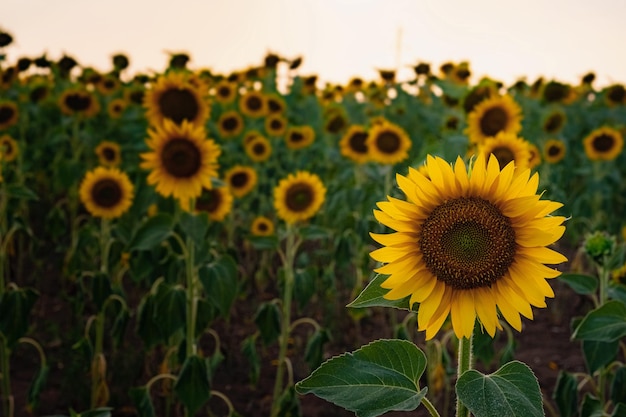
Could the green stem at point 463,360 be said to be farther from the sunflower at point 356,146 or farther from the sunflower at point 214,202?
the sunflower at point 356,146

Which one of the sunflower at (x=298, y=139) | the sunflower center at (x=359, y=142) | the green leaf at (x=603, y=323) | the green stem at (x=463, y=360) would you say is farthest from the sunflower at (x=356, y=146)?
the green stem at (x=463, y=360)

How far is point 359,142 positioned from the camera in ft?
17.1

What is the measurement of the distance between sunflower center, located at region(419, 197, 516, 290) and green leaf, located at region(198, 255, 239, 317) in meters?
1.58

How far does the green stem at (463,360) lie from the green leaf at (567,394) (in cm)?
123

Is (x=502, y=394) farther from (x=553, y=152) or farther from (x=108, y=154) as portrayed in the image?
(x=553, y=152)

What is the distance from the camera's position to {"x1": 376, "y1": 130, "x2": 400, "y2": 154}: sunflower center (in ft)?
15.4

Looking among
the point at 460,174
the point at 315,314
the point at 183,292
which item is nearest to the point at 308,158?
the point at 315,314

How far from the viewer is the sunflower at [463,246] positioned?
145cm

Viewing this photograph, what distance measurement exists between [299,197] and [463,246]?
2634 mm

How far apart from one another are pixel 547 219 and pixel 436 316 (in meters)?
0.28

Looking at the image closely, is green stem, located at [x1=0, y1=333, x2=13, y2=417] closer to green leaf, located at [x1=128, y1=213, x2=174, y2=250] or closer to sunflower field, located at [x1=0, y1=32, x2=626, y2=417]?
sunflower field, located at [x1=0, y1=32, x2=626, y2=417]

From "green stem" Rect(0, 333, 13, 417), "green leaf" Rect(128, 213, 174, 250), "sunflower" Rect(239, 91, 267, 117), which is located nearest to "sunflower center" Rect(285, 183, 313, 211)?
"green leaf" Rect(128, 213, 174, 250)

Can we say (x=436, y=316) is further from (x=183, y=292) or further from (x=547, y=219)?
(x=183, y=292)

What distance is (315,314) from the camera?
486cm
